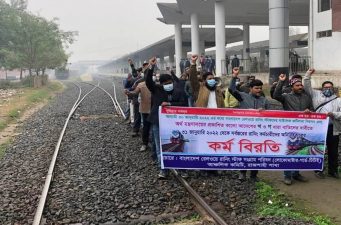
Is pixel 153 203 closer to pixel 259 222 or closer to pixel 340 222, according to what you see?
pixel 259 222

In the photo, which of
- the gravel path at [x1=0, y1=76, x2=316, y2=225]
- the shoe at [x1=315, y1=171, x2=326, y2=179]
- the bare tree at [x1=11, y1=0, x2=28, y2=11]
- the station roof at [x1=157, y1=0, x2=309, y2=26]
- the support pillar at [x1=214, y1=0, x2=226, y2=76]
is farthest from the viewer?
the bare tree at [x1=11, y1=0, x2=28, y2=11]

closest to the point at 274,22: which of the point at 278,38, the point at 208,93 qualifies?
the point at 278,38

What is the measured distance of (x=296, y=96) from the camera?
6.99 meters

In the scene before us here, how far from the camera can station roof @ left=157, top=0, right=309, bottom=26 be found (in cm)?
2936

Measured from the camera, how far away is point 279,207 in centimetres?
594

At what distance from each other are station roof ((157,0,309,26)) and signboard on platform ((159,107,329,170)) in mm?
22436

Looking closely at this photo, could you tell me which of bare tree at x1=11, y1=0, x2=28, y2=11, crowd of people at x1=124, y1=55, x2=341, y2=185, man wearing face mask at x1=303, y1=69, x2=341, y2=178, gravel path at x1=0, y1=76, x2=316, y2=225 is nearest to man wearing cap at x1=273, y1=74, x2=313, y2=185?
crowd of people at x1=124, y1=55, x2=341, y2=185

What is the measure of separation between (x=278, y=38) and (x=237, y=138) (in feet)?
42.0

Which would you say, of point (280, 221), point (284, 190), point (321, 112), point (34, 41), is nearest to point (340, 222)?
point (280, 221)

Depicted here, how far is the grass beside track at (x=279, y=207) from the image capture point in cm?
546

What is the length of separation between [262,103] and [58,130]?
863 centimetres

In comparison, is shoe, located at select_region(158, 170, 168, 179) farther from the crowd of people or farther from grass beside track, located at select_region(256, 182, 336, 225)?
grass beside track, located at select_region(256, 182, 336, 225)

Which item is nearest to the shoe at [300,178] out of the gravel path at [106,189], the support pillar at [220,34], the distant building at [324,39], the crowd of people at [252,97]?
the crowd of people at [252,97]

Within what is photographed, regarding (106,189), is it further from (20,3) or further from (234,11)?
(20,3)
